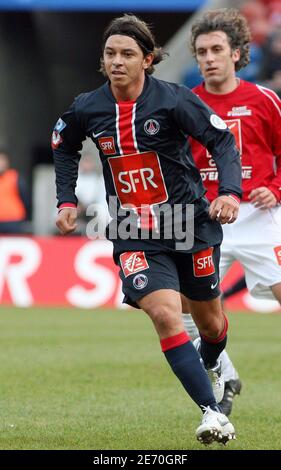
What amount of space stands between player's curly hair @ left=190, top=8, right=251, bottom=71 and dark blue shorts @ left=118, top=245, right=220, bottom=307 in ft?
6.44

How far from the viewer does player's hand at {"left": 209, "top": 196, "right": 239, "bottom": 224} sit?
6219 millimetres

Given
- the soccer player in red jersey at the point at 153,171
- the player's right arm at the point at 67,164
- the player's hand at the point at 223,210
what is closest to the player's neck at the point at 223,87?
the soccer player in red jersey at the point at 153,171

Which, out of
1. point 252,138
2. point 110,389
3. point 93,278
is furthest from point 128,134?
point 93,278

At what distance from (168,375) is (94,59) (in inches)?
723

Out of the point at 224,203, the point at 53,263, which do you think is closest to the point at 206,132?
the point at 224,203

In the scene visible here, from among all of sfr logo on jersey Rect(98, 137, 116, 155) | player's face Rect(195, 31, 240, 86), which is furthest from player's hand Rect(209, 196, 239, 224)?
player's face Rect(195, 31, 240, 86)

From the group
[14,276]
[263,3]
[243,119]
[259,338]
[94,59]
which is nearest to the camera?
[243,119]

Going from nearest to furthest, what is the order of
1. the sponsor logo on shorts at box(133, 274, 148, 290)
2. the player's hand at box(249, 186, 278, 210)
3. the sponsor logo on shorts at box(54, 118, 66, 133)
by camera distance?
the sponsor logo on shorts at box(133, 274, 148, 290) → the sponsor logo on shorts at box(54, 118, 66, 133) → the player's hand at box(249, 186, 278, 210)

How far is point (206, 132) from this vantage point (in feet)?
21.1

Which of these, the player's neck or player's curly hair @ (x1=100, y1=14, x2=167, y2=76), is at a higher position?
player's curly hair @ (x1=100, y1=14, x2=167, y2=76)

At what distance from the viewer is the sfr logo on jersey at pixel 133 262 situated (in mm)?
6359

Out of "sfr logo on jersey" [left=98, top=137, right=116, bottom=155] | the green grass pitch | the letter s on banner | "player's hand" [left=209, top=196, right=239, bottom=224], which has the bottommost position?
the letter s on banner

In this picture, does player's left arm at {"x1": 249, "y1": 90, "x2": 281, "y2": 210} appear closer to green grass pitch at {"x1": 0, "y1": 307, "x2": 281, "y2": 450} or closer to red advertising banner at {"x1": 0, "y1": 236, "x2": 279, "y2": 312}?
green grass pitch at {"x1": 0, "y1": 307, "x2": 281, "y2": 450}

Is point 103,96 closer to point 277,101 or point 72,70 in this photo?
point 277,101
